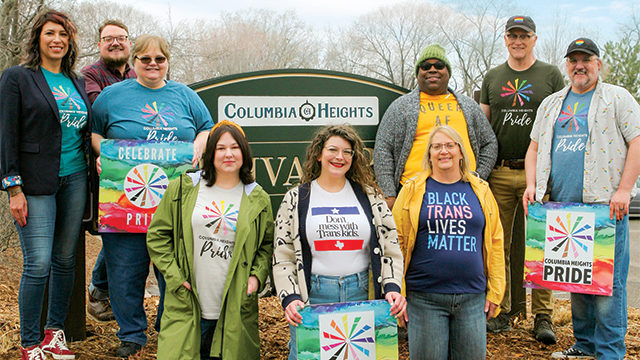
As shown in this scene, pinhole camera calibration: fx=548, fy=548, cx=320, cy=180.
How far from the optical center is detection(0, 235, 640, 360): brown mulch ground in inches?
152

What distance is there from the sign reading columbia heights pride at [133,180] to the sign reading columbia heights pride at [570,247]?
8.04 feet

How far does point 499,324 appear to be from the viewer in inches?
179

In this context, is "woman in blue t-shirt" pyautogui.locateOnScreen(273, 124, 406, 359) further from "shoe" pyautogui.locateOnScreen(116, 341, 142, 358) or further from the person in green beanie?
"shoe" pyautogui.locateOnScreen(116, 341, 142, 358)

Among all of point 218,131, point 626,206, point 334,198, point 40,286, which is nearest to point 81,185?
point 40,286

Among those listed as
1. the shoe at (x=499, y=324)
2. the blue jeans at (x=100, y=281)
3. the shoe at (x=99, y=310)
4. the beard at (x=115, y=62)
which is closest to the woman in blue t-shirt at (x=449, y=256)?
the shoe at (x=499, y=324)

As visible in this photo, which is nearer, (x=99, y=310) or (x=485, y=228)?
(x=485, y=228)

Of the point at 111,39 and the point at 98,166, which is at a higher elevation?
the point at 111,39

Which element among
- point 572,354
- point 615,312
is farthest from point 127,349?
point 615,312

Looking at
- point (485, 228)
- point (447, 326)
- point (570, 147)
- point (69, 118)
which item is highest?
point (69, 118)

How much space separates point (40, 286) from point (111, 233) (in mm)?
510

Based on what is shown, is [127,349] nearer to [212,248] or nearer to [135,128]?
[212,248]

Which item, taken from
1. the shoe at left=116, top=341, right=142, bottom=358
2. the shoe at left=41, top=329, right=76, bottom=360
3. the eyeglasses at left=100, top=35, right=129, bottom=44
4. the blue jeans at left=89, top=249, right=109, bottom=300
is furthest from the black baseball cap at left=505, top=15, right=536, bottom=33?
the shoe at left=41, top=329, right=76, bottom=360

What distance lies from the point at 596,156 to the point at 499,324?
1686 mm

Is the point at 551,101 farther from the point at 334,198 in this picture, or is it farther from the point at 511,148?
the point at 334,198
